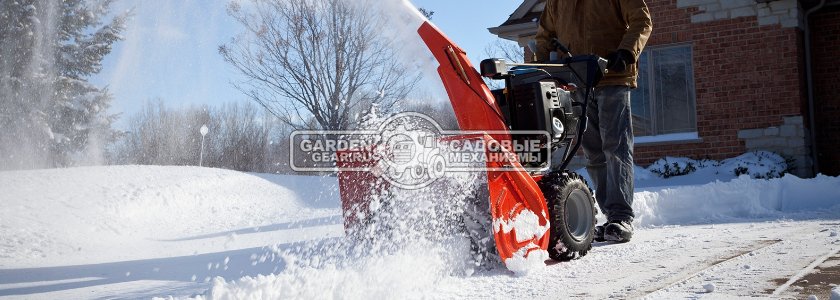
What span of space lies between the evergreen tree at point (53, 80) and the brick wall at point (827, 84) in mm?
16349

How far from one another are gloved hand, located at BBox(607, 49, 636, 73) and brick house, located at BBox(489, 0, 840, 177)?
6735 mm

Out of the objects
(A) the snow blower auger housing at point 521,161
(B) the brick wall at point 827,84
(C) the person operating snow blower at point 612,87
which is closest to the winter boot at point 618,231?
(C) the person operating snow blower at point 612,87

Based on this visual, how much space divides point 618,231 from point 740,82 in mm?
7057

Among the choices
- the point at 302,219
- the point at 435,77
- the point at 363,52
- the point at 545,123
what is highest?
the point at 363,52

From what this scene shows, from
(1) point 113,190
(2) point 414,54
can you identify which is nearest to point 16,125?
(1) point 113,190

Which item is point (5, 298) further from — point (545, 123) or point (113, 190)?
point (113, 190)

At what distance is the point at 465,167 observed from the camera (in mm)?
3113

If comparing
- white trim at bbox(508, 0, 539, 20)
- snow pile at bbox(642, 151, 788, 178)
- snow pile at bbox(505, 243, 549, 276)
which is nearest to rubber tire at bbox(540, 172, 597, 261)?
snow pile at bbox(505, 243, 549, 276)

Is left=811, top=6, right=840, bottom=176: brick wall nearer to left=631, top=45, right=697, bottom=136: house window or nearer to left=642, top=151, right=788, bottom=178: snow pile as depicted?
left=642, top=151, right=788, bottom=178: snow pile

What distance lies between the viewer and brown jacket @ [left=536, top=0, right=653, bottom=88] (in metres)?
4.35

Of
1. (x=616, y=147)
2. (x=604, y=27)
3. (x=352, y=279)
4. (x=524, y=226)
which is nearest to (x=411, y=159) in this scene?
(x=524, y=226)

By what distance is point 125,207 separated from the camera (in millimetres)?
8469

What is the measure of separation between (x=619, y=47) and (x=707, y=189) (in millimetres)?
3313

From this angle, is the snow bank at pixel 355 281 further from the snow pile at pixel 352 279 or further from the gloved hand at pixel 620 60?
the gloved hand at pixel 620 60
